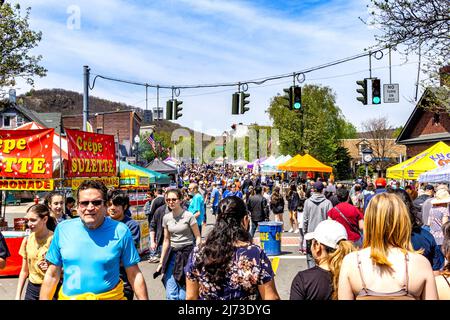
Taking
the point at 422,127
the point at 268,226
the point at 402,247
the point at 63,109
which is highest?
the point at 63,109

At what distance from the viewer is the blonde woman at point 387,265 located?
2922 mm

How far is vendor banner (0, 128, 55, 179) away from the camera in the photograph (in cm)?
1103

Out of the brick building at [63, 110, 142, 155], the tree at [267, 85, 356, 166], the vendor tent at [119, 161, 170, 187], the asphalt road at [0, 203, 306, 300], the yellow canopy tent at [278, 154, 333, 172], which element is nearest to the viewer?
the asphalt road at [0, 203, 306, 300]

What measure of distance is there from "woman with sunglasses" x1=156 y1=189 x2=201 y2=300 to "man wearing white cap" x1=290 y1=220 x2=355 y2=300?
97.5 inches

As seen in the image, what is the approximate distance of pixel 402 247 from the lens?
3041 millimetres

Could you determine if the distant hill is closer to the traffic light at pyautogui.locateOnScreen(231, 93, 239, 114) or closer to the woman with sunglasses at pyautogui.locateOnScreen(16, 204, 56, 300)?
the traffic light at pyautogui.locateOnScreen(231, 93, 239, 114)

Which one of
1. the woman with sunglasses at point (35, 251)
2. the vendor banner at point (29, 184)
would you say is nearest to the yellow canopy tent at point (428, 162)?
the vendor banner at point (29, 184)

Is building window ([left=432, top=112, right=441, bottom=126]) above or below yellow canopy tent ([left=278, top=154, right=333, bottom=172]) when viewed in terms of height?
above

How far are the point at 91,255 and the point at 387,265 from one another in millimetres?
2103

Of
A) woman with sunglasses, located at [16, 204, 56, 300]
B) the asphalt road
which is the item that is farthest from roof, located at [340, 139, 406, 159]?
woman with sunglasses, located at [16, 204, 56, 300]

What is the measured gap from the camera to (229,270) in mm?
3389

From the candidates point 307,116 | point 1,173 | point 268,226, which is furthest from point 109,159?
point 307,116
